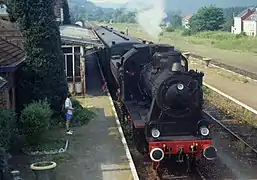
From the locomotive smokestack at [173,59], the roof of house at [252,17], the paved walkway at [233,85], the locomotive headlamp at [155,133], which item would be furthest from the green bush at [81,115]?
the roof of house at [252,17]

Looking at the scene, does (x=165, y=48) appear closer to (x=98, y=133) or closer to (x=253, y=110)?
(x=98, y=133)

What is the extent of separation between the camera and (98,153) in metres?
13.1

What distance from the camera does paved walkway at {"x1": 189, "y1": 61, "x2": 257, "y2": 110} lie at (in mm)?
22391

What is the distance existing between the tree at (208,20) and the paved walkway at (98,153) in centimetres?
7313

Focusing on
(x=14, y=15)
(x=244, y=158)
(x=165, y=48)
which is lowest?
(x=244, y=158)

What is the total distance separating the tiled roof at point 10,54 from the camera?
1299 centimetres

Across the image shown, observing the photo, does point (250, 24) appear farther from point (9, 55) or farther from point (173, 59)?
point (173, 59)

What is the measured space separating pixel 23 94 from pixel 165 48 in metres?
5.20

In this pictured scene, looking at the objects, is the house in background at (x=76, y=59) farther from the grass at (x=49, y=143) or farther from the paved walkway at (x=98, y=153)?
the grass at (x=49, y=143)

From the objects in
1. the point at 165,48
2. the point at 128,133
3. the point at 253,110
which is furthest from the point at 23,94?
the point at 253,110

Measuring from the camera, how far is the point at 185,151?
37.3 ft

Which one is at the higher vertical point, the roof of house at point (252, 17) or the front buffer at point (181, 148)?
the roof of house at point (252, 17)

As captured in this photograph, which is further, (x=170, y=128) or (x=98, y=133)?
(x=98, y=133)

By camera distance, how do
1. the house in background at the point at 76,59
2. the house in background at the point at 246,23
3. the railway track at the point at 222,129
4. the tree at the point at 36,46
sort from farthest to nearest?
1. the house in background at the point at 246,23
2. the house in background at the point at 76,59
3. the tree at the point at 36,46
4. the railway track at the point at 222,129
